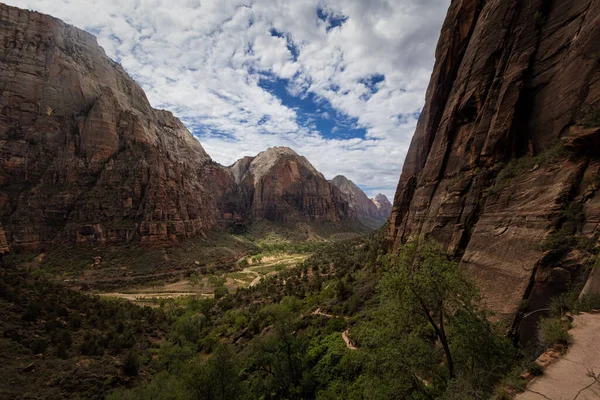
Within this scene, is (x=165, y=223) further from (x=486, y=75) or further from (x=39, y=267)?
(x=486, y=75)

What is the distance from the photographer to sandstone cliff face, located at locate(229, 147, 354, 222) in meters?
148

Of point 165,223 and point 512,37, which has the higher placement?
point 512,37

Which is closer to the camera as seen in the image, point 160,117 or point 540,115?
point 540,115

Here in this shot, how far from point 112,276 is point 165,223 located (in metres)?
19.3

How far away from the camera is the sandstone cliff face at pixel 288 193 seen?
485 ft

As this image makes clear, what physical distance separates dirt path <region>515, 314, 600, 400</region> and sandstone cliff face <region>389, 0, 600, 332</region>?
3.82 m

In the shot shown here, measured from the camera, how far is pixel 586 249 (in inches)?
369

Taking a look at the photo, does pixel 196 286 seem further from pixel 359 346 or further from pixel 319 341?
pixel 359 346

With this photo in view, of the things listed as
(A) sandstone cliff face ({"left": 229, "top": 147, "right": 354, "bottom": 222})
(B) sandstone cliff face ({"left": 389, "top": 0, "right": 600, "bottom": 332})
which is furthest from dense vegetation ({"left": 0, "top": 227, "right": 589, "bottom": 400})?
(A) sandstone cliff face ({"left": 229, "top": 147, "right": 354, "bottom": 222})

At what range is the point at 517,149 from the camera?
15227mm

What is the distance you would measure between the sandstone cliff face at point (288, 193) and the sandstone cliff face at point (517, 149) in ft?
409

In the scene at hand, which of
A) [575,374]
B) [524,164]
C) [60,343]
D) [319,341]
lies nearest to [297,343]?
[319,341]

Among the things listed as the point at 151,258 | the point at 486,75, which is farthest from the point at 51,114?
the point at 486,75

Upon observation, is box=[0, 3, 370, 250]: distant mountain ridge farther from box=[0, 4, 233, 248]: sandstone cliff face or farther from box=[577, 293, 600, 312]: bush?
box=[577, 293, 600, 312]: bush
